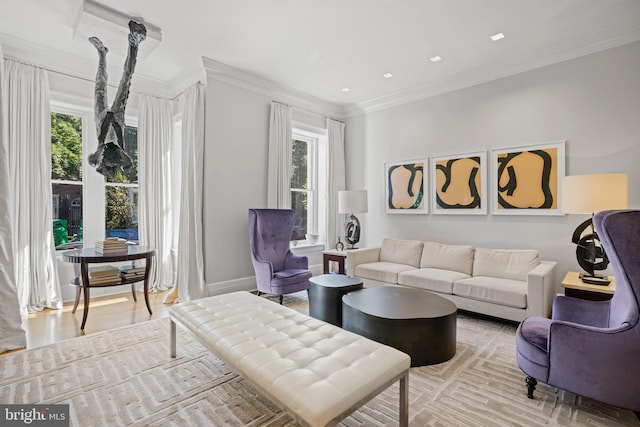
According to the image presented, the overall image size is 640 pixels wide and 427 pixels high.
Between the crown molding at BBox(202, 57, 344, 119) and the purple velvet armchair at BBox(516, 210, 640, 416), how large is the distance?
416 cm

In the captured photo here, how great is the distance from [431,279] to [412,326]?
1.42m

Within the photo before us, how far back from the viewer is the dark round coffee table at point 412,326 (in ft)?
7.77

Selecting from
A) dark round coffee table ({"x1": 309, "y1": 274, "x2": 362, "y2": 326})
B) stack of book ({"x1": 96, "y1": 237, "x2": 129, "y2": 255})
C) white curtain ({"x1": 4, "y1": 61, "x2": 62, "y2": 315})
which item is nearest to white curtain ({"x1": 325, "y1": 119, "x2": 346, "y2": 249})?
dark round coffee table ({"x1": 309, "y1": 274, "x2": 362, "y2": 326})

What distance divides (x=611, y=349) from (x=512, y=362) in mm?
899

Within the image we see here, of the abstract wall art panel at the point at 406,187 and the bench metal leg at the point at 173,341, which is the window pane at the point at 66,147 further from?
the abstract wall art panel at the point at 406,187

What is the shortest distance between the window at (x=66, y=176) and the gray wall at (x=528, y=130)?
14.2 feet

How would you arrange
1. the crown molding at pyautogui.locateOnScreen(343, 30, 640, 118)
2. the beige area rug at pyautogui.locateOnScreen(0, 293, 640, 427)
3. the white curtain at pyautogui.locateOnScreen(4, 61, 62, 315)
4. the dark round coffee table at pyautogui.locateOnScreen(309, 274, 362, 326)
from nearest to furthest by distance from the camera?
the beige area rug at pyautogui.locateOnScreen(0, 293, 640, 427) → the dark round coffee table at pyautogui.locateOnScreen(309, 274, 362, 326) → the crown molding at pyautogui.locateOnScreen(343, 30, 640, 118) → the white curtain at pyautogui.locateOnScreen(4, 61, 62, 315)

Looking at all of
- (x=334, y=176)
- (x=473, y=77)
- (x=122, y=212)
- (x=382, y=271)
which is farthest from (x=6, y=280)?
(x=473, y=77)

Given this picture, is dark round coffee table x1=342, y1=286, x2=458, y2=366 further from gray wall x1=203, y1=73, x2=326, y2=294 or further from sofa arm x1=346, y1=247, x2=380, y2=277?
gray wall x1=203, y1=73, x2=326, y2=294

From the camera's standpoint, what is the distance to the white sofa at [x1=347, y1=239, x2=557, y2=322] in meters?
3.01

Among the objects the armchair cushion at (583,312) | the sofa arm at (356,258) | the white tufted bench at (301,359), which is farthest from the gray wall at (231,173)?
the armchair cushion at (583,312)

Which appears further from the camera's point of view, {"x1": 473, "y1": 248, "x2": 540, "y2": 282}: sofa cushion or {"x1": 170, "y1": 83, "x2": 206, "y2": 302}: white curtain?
{"x1": 170, "y1": 83, "x2": 206, "y2": 302}: white curtain

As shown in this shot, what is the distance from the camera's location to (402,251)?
14.9ft

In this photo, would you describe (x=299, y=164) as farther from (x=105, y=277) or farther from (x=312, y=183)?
(x=105, y=277)
